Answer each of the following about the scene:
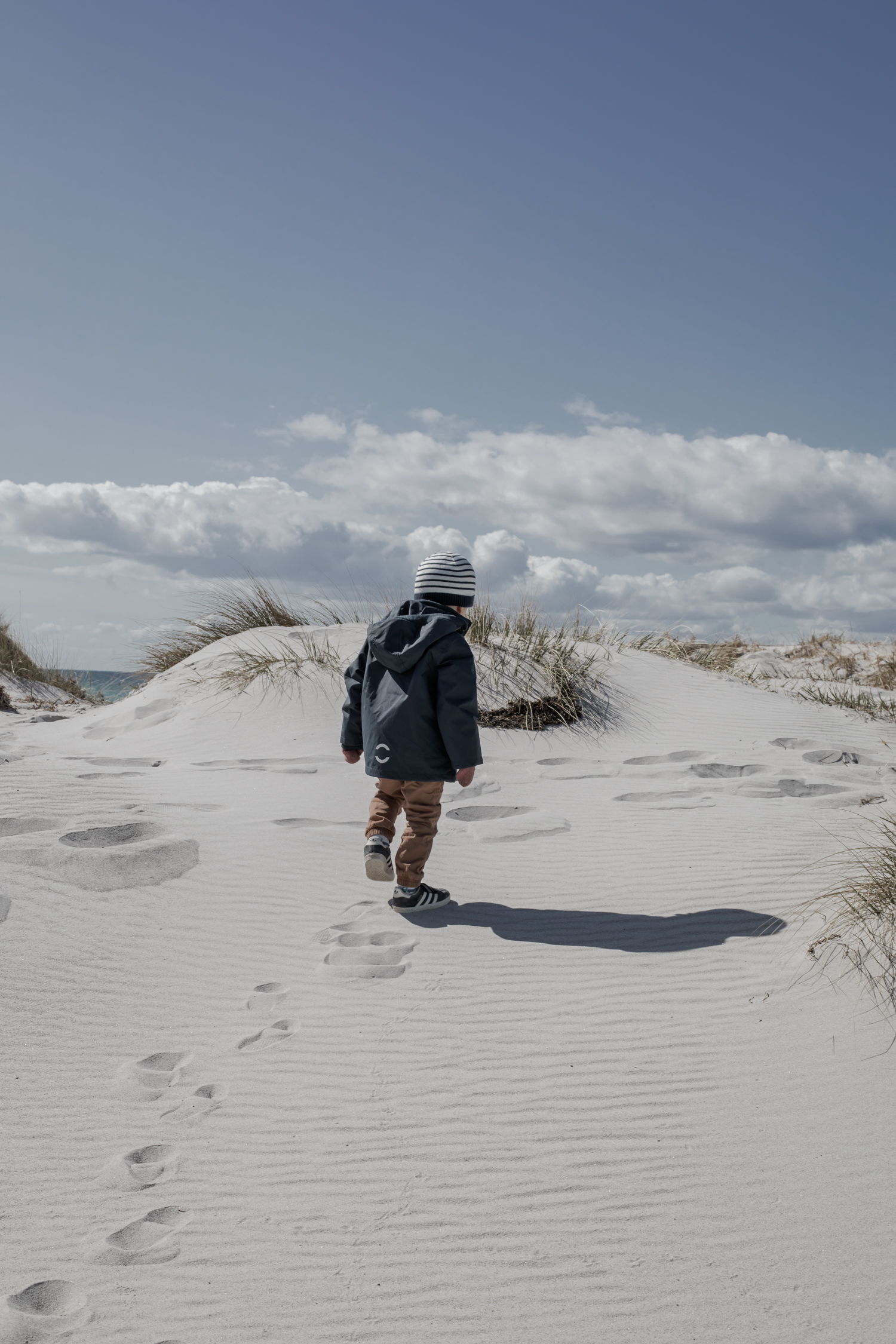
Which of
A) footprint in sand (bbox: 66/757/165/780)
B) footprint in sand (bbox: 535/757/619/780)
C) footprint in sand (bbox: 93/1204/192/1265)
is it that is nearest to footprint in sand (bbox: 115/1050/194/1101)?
footprint in sand (bbox: 93/1204/192/1265)

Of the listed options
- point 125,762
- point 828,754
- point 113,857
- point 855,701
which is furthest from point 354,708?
point 855,701

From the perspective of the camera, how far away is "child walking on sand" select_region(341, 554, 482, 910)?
4.00 metres

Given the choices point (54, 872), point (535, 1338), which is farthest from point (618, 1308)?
point (54, 872)

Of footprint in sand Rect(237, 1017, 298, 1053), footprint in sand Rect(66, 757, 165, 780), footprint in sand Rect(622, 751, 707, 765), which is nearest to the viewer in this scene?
footprint in sand Rect(237, 1017, 298, 1053)

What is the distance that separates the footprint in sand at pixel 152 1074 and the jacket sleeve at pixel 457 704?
1.68 metres

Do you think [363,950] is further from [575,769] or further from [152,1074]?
[575,769]

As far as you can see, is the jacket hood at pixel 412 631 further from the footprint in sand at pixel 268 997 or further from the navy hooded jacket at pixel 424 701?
the footprint in sand at pixel 268 997

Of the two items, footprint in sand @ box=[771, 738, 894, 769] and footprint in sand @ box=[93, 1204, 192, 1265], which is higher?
footprint in sand @ box=[771, 738, 894, 769]

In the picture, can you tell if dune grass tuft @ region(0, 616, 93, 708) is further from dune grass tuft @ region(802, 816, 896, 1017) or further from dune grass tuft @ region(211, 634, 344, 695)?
dune grass tuft @ region(802, 816, 896, 1017)

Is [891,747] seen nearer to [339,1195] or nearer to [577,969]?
[577,969]

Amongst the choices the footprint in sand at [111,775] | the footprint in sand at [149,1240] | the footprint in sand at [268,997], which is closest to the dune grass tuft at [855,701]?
the footprint in sand at [111,775]

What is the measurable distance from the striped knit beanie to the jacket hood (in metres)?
0.05

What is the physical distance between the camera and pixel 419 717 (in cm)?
406

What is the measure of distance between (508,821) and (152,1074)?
3.01 meters
